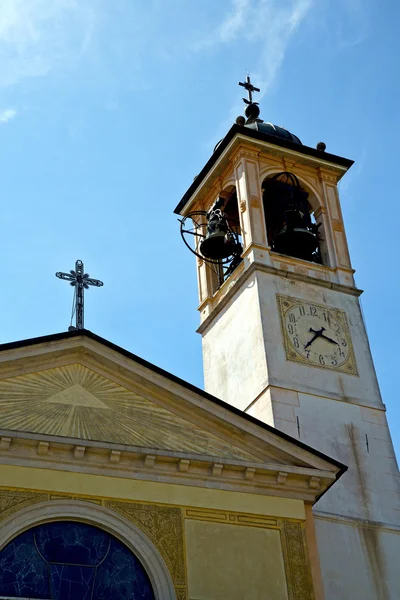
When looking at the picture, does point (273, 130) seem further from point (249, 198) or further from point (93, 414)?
point (93, 414)

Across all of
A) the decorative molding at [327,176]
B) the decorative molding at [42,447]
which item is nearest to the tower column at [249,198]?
the decorative molding at [327,176]

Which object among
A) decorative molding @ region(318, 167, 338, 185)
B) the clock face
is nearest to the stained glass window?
the clock face

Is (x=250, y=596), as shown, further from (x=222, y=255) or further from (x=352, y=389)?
(x=222, y=255)

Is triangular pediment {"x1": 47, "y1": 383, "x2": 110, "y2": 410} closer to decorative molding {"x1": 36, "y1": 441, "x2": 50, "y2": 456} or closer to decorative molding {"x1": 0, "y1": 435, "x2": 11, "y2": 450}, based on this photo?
decorative molding {"x1": 36, "y1": 441, "x2": 50, "y2": 456}

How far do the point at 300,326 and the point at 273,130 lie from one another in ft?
18.5

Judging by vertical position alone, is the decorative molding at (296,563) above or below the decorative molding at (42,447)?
below

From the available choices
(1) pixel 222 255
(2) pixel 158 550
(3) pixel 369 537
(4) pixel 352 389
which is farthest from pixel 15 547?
(1) pixel 222 255

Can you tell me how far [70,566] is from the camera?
12.6 m

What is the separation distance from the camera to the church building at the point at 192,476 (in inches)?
504

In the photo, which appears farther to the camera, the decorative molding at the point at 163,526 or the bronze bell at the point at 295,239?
the bronze bell at the point at 295,239

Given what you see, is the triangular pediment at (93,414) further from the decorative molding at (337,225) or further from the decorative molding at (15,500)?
the decorative molding at (337,225)

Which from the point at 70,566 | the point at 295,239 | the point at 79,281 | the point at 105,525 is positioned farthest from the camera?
the point at 295,239

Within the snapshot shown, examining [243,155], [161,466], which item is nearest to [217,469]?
[161,466]

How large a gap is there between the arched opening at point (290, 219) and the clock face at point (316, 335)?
5.46 ft
